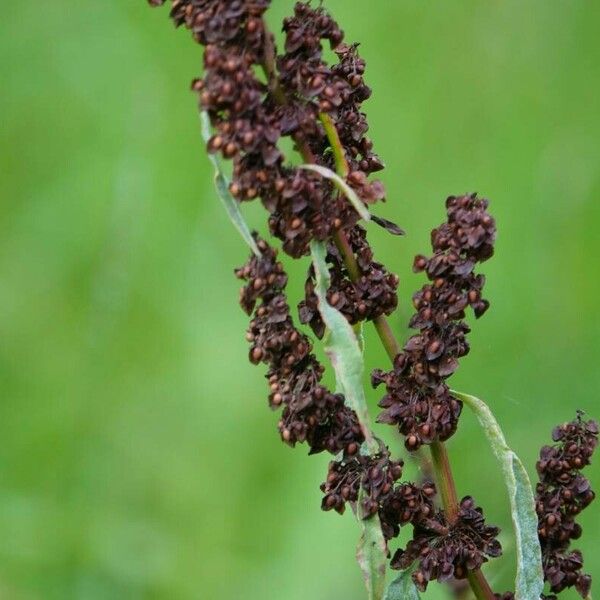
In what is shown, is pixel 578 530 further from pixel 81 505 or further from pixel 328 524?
pixel 81 505

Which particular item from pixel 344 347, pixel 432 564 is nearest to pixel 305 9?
pixel 344 347

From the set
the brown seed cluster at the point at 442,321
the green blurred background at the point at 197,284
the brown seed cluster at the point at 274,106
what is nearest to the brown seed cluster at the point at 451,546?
the brown seed cluster at the point at 442,321

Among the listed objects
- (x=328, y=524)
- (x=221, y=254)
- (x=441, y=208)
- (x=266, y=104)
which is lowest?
(x=266, y=104)

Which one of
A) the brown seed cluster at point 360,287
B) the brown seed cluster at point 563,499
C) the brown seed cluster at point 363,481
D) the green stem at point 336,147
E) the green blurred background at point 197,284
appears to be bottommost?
the brown seed cluster at point 363,481

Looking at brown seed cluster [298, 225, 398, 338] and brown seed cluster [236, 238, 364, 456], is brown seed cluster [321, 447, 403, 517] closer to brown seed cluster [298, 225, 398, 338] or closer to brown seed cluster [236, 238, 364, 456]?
brown seed cluster [236, 238, 364, 456]

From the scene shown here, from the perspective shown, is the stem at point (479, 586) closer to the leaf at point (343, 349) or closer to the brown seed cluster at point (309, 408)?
the brown seed cluster at point (309, 408)

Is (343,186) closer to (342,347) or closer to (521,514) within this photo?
(342,347)
